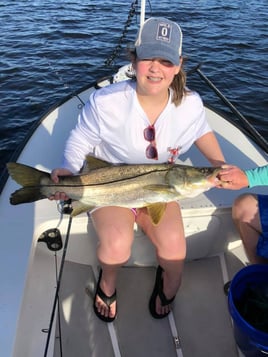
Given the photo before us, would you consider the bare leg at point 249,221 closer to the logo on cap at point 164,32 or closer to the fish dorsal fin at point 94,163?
the fish dorsal fin at point 94,163

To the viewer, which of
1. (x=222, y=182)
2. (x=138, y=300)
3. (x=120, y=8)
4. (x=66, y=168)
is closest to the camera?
(x=222, y=182)

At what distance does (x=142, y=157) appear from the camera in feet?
9.11

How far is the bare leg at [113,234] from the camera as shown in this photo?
256 cm

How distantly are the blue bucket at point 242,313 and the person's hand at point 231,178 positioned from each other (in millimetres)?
528

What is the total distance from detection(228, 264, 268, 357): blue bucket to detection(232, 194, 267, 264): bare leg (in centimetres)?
24

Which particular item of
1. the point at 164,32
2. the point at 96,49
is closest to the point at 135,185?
the point at 164,32

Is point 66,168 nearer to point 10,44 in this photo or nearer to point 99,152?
point 99,152

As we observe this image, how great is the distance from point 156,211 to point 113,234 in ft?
1.01

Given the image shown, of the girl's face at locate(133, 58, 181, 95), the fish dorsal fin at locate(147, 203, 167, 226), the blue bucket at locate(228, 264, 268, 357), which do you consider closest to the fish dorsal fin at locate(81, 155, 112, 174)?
the fish dorsal fin at locate(147, 203, 167, 226)

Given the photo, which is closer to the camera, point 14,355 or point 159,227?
point 14,355

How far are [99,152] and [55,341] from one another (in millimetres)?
1333

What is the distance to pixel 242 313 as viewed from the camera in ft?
7.93

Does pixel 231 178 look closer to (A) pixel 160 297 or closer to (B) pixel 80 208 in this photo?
(B) pixel 80 208

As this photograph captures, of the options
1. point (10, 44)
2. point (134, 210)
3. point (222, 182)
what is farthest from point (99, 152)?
point (10, 44)
